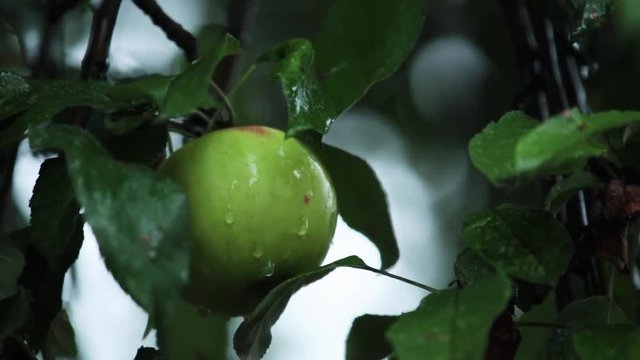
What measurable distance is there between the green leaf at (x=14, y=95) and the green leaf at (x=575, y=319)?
385 millimetres

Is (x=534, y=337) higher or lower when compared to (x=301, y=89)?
lower

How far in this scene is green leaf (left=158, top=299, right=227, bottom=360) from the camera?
1.07 m

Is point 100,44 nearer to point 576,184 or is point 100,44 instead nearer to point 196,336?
point 196,336

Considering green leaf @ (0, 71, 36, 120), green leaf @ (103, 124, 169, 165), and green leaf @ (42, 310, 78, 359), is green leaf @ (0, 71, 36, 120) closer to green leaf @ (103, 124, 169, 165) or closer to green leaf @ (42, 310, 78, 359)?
green leaf @ (103, 124, 169, 165)

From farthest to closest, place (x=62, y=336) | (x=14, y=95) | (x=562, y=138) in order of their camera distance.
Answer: (x=62, y=336)
(x=14, y=95)
(x=562, y=138)

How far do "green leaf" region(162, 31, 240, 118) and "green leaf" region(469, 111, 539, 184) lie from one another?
15cm

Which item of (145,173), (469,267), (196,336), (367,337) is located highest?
(145,173)

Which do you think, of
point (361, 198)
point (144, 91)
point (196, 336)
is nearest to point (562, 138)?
point (144, 91)

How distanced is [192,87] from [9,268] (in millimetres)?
197

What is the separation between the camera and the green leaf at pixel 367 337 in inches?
33.6

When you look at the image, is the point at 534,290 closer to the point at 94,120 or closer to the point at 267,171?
the point at 267,171

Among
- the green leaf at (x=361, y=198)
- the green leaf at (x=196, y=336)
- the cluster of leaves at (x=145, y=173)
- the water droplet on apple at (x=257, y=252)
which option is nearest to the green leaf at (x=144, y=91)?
the cluster of leaves at (x=145, y=173)

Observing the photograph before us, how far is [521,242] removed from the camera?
2.23ft

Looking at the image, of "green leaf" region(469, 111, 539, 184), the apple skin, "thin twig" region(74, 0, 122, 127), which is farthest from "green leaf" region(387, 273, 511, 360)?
"thin twig" region(74, 0, 122, 127)
